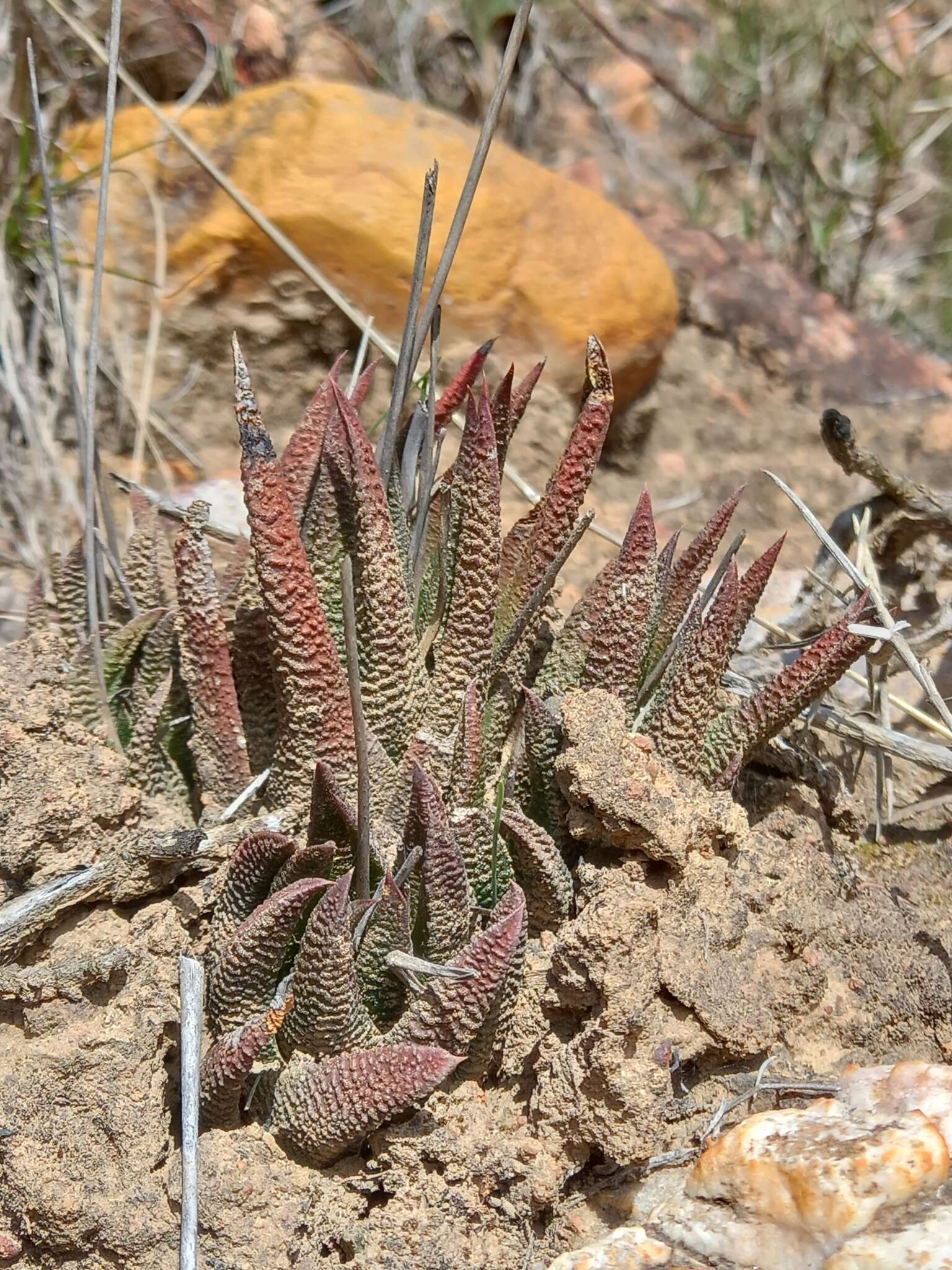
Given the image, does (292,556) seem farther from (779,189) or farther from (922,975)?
(779,189)

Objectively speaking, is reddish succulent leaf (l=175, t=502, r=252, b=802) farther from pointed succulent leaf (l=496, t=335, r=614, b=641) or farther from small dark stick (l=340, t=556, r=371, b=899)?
pointed succulent leaf (l=496, t=335, r=614, b=641)

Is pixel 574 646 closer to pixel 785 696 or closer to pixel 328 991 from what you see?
pixel 785 696

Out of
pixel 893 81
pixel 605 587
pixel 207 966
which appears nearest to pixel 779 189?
pixel 893 81

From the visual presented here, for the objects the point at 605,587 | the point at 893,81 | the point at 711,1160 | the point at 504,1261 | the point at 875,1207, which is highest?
the point at 893,81

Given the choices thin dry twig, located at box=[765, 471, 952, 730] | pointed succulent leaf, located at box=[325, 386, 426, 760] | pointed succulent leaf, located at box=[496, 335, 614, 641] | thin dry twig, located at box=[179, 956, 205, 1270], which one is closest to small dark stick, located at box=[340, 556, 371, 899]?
pointed succulent leaf, located at box=[325, 386, 426, 760]

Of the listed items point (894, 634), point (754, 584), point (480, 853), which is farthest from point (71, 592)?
point (894, 634)
